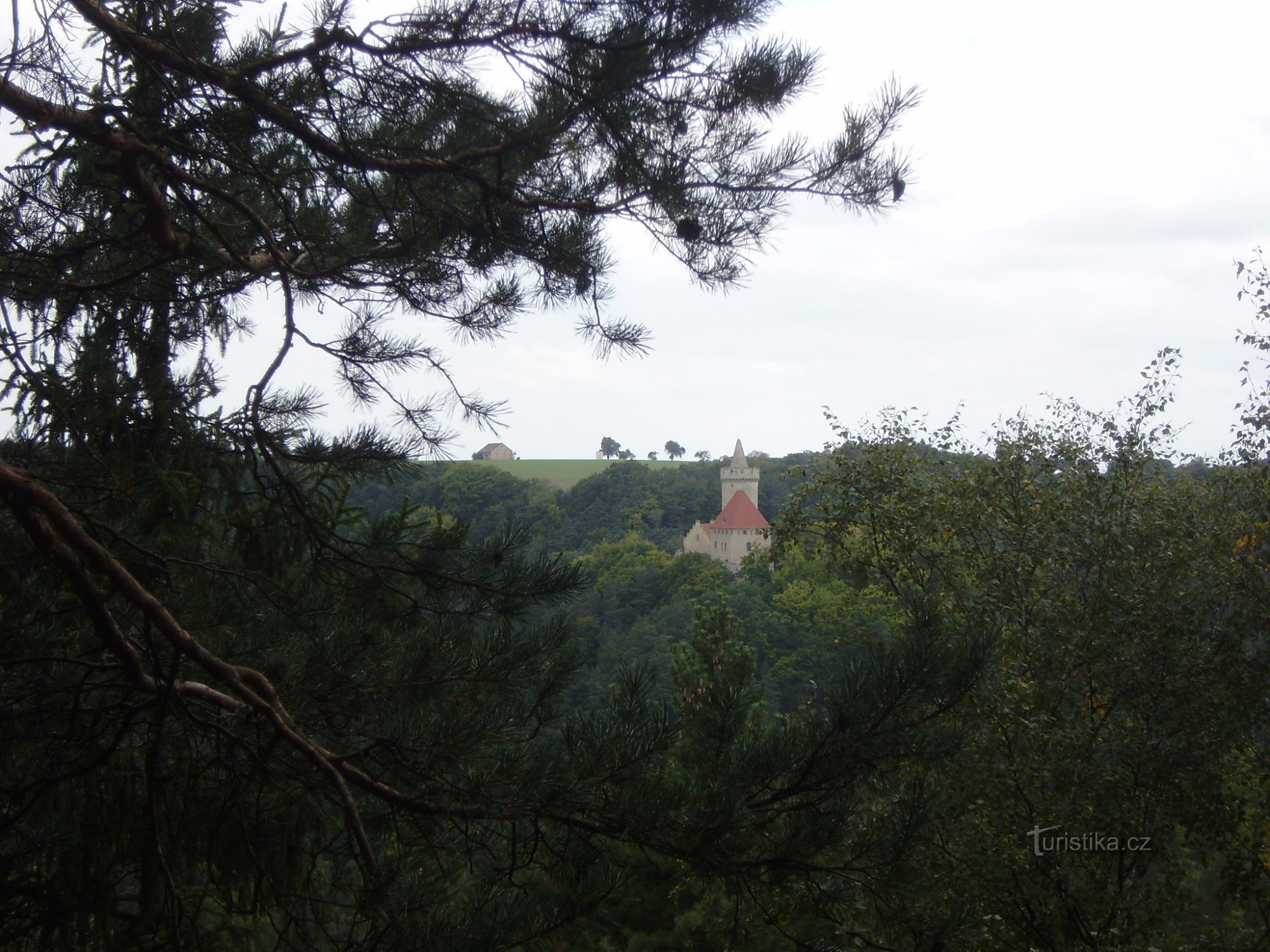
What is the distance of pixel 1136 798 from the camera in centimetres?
646

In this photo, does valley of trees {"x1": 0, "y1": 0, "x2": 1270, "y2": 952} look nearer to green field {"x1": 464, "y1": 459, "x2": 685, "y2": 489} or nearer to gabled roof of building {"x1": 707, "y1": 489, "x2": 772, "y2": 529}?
green field {"x1": 464, "y1": 459, "x2": 685, "y2": 489}

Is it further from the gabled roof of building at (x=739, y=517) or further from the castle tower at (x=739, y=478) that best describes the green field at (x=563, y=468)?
the gabled roof of building at (x=739, y=517)

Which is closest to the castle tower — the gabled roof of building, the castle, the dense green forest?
the castle

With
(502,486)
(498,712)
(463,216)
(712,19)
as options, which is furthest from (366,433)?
(502,486)

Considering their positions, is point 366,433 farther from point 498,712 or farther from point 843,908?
point 843,908

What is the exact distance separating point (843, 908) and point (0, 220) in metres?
2.75

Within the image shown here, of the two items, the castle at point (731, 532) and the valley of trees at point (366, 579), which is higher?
the valley of trees at point (366, 579)

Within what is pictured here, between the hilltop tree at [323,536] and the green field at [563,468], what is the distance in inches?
1581

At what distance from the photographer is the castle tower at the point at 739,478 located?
53312 millimetres

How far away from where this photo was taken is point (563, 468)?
53781 mm

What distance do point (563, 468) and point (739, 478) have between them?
10.2m

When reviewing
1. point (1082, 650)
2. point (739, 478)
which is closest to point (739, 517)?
point (739, 478)

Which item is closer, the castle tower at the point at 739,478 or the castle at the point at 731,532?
the castle at the point at 731,532

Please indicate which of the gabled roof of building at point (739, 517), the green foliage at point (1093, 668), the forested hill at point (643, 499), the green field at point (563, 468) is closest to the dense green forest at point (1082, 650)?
the green foliage at point (1093, 668)
